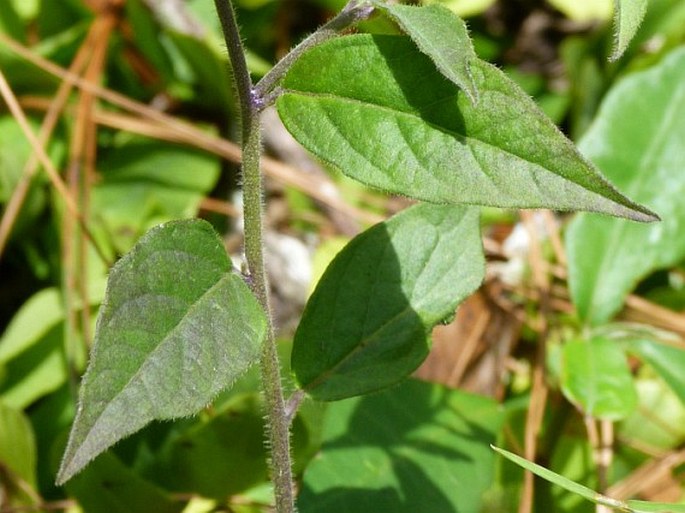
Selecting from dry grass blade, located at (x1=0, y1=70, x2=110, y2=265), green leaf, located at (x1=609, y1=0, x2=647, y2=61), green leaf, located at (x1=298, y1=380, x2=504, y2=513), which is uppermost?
green leaf, located at (x1=609, y1=0, x2=647, y2=61)

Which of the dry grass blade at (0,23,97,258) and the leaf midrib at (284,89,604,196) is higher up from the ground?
the leaf midrib at (284,89,604,196)

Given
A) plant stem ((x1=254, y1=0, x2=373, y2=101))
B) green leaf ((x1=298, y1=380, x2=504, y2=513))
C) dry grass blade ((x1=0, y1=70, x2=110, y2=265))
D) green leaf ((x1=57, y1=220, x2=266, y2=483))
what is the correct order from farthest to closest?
dry grass blade ((x1=0, y1=70, x2=110, y2=265)), green leaf ((x1=298, y1=380, x2=504, y2=513)), plant stem ((x1=254, y1=0, x2=373, y2=101)), green leaf ((x1=57, y1=220, x2=266, y2=483))

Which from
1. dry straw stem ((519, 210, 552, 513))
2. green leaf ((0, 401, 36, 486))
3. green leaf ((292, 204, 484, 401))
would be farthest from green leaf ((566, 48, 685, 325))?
green leaf ((0, 401, 36, 486))

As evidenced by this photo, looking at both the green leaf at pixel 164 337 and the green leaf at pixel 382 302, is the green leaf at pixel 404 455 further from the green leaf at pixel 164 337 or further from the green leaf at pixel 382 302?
the green leaf at pixel 164 337

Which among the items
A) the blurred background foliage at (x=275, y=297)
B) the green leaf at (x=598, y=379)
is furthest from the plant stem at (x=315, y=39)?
the green leaf at (x=598, y=379)

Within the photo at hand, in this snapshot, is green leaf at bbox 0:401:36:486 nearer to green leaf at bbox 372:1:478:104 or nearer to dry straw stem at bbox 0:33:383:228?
dry straw stem at bbox 0:33:383:228

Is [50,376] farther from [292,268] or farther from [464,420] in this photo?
[464,420]

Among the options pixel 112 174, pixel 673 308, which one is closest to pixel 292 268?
pixel 112 174
